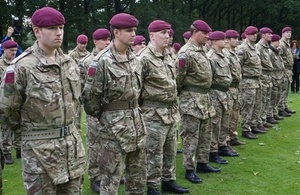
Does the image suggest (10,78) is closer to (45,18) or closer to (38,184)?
(45,18)

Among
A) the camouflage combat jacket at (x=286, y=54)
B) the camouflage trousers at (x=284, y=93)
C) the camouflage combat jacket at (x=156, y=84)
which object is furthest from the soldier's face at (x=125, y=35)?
the camouflage combat jacket at (x=286, y=54)

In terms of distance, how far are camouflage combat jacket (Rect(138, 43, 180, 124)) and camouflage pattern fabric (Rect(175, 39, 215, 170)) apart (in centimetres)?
71

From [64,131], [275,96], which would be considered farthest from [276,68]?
[64,131]

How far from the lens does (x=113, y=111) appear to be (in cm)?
406

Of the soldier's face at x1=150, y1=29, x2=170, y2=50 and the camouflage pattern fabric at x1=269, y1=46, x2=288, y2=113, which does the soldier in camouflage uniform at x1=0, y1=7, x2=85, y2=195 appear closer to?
the soldier's face at x1=150, y1=29, x2=170, y2=50

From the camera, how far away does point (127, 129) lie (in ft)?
13.3

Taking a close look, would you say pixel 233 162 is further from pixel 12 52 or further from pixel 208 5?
pixel 208 5

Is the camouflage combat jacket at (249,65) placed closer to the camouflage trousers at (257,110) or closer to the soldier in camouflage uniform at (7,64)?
the camouflage trousers at (257,110)

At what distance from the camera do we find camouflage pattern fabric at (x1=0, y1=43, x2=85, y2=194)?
3.17m

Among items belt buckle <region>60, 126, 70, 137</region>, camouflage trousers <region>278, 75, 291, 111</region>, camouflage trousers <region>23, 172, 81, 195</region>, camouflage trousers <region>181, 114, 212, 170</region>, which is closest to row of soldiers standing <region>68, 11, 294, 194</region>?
camouflage trousers <region>181, 114, 212, 170</region>

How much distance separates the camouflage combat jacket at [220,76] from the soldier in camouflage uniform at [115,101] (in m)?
2.76

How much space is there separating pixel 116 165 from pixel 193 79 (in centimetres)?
213

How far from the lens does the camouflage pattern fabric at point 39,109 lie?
10.4 ft

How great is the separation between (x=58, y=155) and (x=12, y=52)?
4.16 meters
